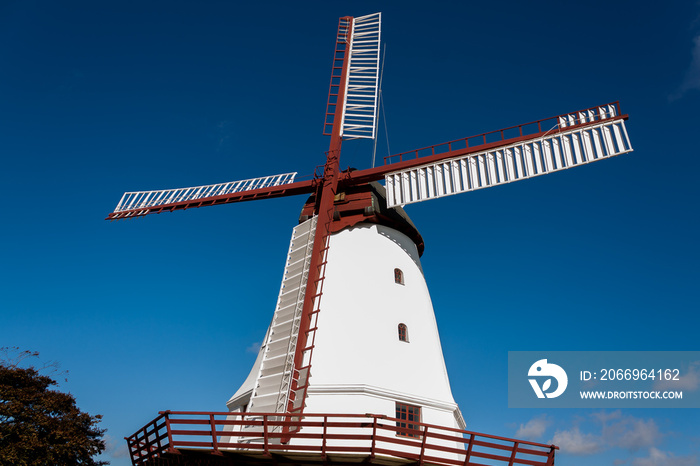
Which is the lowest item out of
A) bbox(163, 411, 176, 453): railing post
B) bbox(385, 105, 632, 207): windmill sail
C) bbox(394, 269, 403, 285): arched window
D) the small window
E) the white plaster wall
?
bbox(163, 411, 176, 453): railing post

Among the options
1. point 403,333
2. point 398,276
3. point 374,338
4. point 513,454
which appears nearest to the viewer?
point 513,454

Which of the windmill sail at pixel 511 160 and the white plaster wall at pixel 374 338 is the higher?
the windmill sail at pixel 511 160

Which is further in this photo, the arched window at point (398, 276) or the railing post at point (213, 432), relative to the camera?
the arched window at point (398, 276)

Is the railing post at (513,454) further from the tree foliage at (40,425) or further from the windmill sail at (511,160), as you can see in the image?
the tree foliage at (40,425)

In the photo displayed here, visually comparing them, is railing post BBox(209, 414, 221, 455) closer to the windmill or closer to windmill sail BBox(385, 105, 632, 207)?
the windmill

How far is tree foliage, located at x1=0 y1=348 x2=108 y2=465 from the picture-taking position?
65.1 ft

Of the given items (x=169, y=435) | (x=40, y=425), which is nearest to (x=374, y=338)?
(x=169, y=435)

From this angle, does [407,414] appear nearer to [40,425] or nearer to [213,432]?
[213,432]

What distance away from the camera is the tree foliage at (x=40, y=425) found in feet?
65.1

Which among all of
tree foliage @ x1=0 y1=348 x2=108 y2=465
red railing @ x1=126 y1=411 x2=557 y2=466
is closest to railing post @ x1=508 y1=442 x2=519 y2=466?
red railing @ x1=126 y1=411 x2=557 y2=466

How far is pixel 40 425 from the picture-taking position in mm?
21000

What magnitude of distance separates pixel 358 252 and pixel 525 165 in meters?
6.58

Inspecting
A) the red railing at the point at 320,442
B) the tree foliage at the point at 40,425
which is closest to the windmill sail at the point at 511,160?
the red railing at the point at 320,442

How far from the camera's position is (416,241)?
20.4 metres
